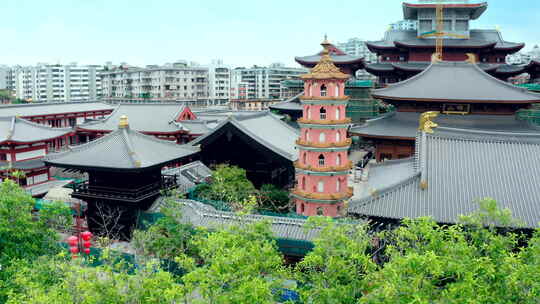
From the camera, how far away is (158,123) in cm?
4603

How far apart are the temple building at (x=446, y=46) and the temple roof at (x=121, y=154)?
1193 inches

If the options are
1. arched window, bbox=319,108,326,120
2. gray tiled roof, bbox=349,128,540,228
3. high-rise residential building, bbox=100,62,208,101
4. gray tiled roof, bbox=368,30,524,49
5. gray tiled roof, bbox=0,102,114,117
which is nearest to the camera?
gray tiled roof, bbox=349,128,540,228

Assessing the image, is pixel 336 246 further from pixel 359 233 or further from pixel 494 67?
pixel 494 67

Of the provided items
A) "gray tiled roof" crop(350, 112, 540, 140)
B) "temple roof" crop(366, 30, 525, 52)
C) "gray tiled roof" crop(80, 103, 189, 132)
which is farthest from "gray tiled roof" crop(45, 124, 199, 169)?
"temple roof" crop(366, 30, 525, 52)

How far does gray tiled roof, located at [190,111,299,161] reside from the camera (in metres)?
31.0

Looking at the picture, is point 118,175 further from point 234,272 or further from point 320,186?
point 234,272

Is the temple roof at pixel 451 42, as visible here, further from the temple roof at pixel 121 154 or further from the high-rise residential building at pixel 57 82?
the high-rise residential building at pixel 57 82

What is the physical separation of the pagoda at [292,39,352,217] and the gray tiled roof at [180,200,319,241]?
3181 mm

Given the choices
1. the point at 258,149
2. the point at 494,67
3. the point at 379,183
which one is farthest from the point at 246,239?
the point at 494,67

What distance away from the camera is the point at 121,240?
25625 millimetres

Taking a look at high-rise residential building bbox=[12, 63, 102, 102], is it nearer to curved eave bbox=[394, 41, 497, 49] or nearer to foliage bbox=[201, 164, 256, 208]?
curved eave bbox=[394, 41, 497, 49]

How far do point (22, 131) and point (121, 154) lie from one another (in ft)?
52.2

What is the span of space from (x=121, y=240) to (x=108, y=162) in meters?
4.48

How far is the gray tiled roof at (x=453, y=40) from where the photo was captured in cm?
4931
